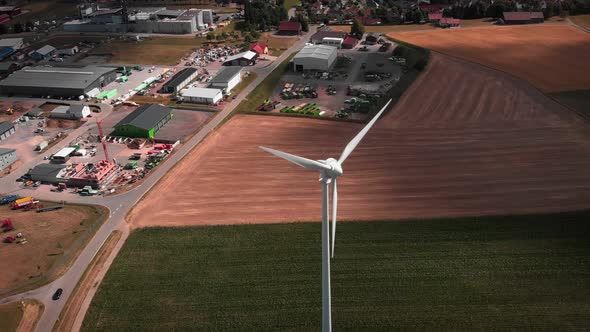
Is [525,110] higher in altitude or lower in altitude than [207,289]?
higher

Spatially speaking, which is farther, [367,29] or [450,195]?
[367,29]

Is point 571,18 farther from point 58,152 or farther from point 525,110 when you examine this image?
point 58,152

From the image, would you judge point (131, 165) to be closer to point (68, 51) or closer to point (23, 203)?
point (23, 203)

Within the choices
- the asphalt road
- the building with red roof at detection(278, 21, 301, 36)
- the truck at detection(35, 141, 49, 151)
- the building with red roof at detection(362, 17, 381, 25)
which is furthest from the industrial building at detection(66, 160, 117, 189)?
the building with red roof at detection(362, 17, 381, 25)

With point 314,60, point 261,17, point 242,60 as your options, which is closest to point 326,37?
point 314,60

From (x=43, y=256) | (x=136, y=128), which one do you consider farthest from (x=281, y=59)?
(x=43, y=256)

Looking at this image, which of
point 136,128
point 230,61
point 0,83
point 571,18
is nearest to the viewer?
point 136,128
